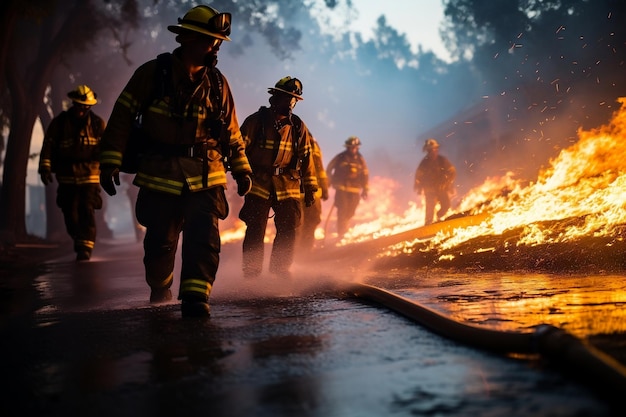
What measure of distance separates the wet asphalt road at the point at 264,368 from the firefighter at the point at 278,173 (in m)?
2.59

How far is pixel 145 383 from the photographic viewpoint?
3025 millimetres

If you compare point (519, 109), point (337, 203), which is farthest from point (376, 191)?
point (337, 203)

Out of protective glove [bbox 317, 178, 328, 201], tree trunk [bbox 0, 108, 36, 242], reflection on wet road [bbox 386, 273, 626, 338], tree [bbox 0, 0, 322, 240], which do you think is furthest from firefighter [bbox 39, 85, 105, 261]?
tree trunk [bbox 0, 108, 36, 242]

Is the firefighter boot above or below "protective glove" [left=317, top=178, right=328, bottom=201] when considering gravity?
below

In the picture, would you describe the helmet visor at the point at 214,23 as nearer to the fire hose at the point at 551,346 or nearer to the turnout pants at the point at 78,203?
the fire hose at the point at 551,346

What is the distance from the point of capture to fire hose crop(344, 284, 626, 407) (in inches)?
97.7

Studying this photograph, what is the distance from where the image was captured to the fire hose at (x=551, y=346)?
248 cm

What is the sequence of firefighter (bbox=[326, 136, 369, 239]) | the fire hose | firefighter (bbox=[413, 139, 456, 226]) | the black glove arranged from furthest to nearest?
firefighter (bbox=[413, 139, 456, 226]) < firefighter (bbox=[326, 136, 369, 239]) < the black glove < the fire hose

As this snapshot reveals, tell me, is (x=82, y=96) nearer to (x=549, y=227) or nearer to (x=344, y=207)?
(x=549, y=227)

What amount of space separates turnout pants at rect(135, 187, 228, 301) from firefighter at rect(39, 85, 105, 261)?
5091 millimetres

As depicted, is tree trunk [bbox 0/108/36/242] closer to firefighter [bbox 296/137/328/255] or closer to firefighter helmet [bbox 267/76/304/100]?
firefighter [bbox 296/137/328/255]

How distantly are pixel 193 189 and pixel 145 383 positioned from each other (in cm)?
253

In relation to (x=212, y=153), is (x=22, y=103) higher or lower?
higher

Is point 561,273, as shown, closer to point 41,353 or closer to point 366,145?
point 41,353
